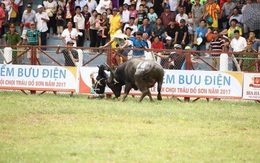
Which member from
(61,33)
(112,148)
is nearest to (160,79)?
(112,148)

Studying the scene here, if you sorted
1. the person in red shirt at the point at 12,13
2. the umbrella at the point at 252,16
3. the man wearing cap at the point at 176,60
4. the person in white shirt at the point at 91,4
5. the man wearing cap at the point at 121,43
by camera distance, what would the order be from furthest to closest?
the person in red shirt at the point at 12,13 < the person in white shirt at the point at 91,4 < the umbrella at the point at 252,16 < the man wearing cap at the point at 121,43 < the man wearing cap at the point at 176,60

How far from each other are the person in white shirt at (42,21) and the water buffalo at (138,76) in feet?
32.4

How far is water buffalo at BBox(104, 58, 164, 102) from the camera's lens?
27.4 metres

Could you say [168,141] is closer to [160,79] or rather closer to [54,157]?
[54,157]

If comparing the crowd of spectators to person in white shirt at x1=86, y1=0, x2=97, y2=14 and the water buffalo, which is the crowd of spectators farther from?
the water buffalo

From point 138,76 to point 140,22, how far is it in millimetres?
9402

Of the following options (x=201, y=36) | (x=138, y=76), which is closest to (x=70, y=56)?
(x=138, y=76)

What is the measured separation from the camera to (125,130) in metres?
21.6

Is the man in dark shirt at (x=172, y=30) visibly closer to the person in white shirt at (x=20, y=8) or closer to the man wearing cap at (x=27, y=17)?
the man wearing cap at (x=27, y=17)

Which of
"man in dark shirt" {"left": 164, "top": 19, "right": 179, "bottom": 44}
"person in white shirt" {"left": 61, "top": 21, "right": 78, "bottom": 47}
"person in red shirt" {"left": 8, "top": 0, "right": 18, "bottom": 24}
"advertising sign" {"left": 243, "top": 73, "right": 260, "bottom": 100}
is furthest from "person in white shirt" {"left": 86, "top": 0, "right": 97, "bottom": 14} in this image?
"advertising sign" {"left": 243, "top": 73, "right": 260, "bottom": 100}

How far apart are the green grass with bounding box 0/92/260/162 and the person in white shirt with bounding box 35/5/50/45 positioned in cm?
894

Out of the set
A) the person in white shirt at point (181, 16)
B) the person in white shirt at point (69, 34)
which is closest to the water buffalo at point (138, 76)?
the person in white shirt at point (69, 34)

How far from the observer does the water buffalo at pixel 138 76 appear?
90.0 feet

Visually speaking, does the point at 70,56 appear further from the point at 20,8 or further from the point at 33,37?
the point at 20,8
